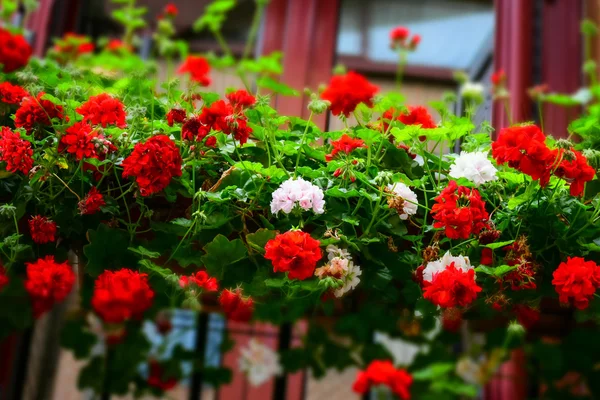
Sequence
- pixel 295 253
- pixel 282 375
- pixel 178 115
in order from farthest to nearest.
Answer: pixel 282 375
pixel 178 115
pixel 295 253

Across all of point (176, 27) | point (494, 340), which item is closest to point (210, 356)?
point (494, 340)

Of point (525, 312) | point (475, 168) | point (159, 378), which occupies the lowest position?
point (159, 378)

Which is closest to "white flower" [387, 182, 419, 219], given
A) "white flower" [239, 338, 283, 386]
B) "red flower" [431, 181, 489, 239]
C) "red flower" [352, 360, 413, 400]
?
"red flower" [431, 181, 489, 239]

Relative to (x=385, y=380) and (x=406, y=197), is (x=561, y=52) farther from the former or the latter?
(x=406, y=197)

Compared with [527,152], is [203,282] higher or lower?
lower

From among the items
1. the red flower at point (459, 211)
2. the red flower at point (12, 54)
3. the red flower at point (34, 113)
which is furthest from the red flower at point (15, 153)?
the red flower at point (459, 211)

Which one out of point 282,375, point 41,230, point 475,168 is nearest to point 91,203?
point 41,230

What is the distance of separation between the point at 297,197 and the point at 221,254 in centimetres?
14

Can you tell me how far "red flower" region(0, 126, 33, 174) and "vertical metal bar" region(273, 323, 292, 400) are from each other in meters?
1.52

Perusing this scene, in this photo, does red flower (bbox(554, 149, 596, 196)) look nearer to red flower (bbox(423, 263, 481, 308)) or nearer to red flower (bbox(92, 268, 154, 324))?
red flower (bbox(423, 263, 481, 308))

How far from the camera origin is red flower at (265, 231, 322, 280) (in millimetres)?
926

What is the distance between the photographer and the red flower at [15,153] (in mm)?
1001

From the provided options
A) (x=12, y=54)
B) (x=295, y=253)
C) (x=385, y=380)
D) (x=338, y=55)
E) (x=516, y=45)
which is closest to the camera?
(x=295, y=253)

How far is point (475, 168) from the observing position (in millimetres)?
1024
